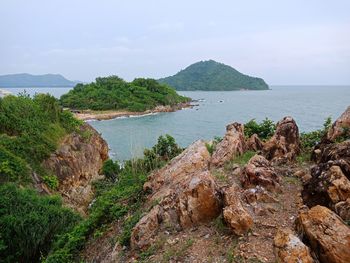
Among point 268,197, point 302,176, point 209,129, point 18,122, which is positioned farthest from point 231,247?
point 209,129

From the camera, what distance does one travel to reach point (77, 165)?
22.5 meters

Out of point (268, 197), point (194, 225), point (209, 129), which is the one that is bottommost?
point (209, 129)

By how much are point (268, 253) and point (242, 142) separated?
6.15 metres

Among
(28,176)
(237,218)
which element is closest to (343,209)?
(237,218)

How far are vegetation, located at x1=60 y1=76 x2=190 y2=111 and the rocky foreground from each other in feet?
225

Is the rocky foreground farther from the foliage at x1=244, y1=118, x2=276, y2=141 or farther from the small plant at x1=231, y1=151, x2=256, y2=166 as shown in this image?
the foliage at x1=244, y1=118, x2=276, y2=141

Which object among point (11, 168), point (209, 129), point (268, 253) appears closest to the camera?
point (268, 253)

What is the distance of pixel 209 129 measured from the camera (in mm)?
52562

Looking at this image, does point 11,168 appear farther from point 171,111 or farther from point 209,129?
point 171,111

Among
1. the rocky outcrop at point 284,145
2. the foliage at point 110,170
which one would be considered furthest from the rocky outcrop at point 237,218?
the foliage at point 110,170

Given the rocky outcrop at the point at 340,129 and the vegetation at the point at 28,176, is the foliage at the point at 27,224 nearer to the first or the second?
the vegetation at the point at 28,176

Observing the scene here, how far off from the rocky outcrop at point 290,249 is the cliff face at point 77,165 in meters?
15.1

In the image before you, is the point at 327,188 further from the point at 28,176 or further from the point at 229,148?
the point at 28,176

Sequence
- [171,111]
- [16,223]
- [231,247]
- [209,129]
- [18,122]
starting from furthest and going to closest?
[171,111] < [209,129] < [18,122] < [16,223] < [231,247]
